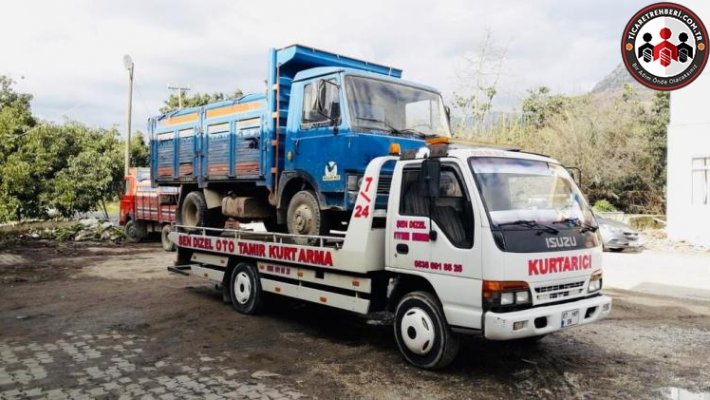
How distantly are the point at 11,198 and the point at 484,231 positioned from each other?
60.7ft

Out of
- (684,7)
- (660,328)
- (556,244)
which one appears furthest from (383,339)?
(684,7)

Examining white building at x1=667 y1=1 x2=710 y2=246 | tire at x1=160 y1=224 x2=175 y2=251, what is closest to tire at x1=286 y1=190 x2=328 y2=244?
tire at x1=160 y1=224 x2=175 y2=251

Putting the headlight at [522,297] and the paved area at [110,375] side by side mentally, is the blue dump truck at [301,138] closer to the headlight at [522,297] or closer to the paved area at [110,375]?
the headlight at [522,297]

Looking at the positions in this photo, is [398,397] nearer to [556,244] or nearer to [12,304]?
[556,244]

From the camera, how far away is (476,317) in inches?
183

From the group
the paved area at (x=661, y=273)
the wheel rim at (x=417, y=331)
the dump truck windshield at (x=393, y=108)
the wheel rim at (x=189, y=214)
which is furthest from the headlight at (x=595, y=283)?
the wheel rim at (x=189, y=214)

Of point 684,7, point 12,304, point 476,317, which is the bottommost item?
point 12,304

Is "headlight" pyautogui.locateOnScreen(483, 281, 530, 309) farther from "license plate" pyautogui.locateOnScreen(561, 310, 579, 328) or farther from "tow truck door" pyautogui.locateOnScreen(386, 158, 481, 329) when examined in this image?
"license plate" pyautogui.locateOnScreen(561, 310, 579, 328)

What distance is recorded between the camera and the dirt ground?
4.71m

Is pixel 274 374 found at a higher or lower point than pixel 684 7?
lower

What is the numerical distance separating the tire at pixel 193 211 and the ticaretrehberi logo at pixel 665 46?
9.75 m

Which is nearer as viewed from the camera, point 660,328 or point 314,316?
point 660,328

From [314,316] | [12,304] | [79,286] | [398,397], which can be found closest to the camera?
[398,397]

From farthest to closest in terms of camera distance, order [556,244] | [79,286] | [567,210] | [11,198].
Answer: [11,198] → [79,286] → [567,210] → [556,244]
